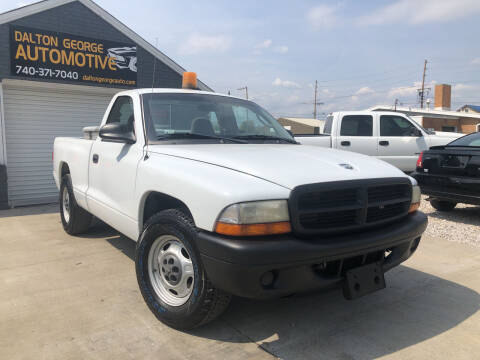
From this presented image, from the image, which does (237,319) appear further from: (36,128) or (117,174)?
(36,128)

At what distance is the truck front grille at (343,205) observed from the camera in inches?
95.6

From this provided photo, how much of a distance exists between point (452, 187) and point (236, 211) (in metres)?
5.26

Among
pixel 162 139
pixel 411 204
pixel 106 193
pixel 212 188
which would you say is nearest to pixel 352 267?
pixel 411 204

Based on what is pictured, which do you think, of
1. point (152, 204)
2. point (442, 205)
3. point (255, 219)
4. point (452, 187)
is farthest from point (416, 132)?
point (255, 219)

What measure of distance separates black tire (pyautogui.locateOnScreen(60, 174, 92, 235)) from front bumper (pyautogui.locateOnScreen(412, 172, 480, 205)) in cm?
539

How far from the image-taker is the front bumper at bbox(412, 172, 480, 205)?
6.03 metres

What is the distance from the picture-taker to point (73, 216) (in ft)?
17.1

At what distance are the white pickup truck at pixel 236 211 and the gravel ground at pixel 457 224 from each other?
2.95 m

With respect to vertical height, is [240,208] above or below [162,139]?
below

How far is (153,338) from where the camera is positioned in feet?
8.98

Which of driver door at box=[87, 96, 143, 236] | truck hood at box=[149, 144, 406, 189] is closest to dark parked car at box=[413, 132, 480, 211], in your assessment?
truck hood at box=[149, 144, 406, 189]

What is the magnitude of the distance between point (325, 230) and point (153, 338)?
1408mm

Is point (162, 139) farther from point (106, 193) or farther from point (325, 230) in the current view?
point (325, 230)

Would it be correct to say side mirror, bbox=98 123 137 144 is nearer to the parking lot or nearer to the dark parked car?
the parking lot
